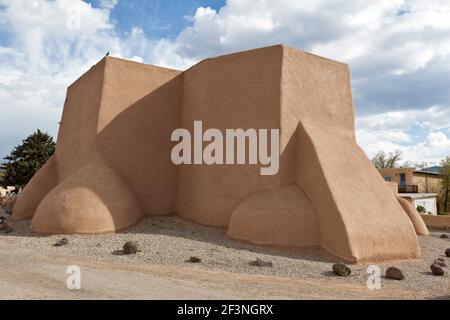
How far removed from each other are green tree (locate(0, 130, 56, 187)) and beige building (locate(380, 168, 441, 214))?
2975cm

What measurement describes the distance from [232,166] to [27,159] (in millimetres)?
21613

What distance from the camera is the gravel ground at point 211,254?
7785 millimetres

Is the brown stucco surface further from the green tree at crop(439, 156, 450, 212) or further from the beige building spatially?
the green tree at crop(439, 156, 450, 212)

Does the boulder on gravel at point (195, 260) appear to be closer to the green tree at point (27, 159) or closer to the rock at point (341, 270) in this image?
the rock at point (341, 270)

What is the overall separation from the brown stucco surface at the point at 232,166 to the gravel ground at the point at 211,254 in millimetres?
456

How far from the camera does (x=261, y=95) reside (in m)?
11.9

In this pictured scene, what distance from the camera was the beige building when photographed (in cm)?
2878

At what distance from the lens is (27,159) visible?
26.7 m

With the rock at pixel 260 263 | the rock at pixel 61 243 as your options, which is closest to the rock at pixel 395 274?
the rock at pixel 260 263

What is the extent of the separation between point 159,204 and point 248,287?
8129mm

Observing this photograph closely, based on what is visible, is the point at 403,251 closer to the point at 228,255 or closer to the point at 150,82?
the point at 228,255

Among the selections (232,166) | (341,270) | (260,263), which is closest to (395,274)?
(341,270)

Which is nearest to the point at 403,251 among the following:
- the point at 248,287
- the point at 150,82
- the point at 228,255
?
the point at 228,255

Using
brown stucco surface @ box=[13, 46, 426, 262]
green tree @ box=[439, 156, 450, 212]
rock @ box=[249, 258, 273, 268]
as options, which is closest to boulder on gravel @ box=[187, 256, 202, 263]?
rock @ box=[249, 258, 273, 268]
